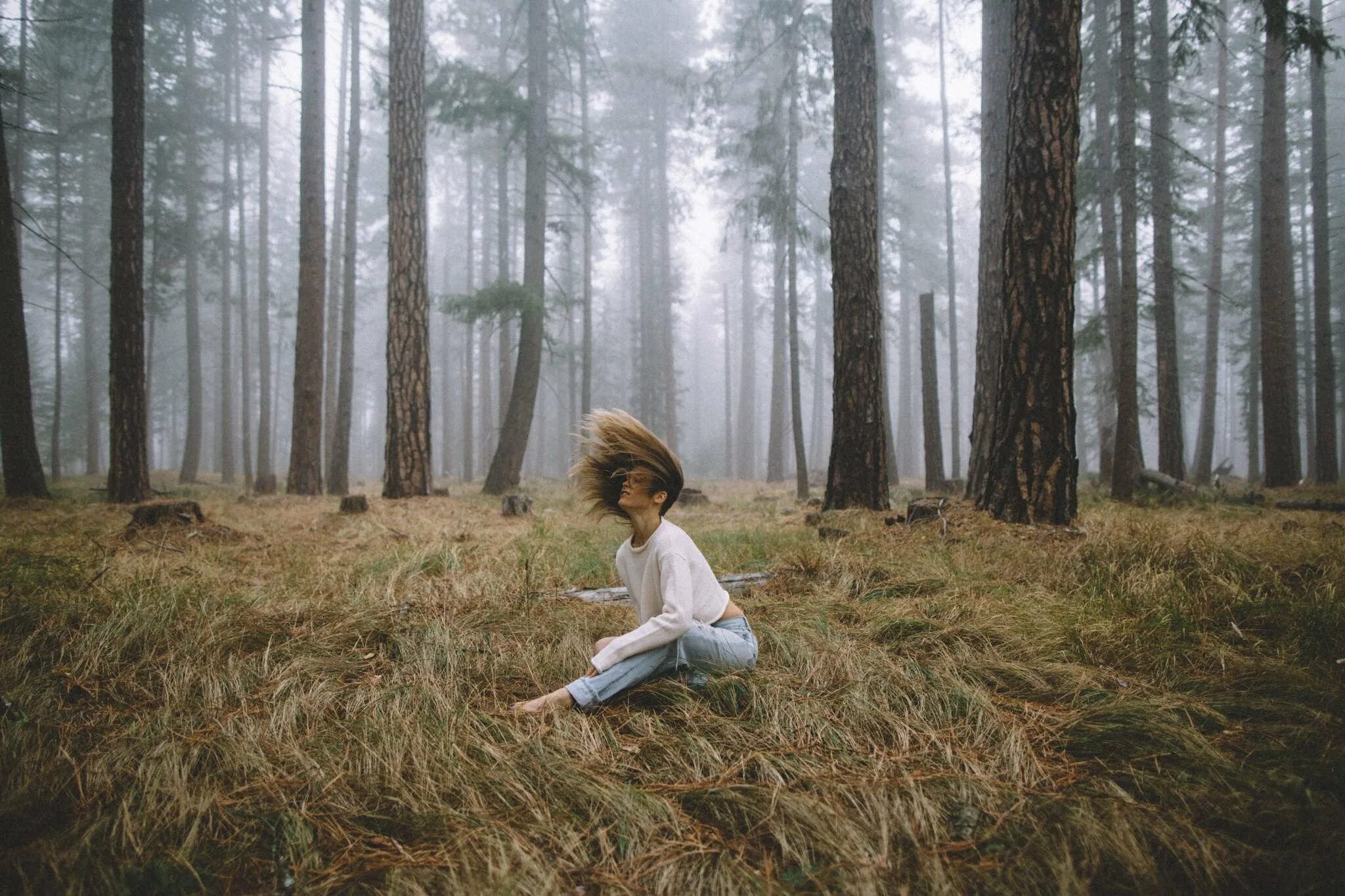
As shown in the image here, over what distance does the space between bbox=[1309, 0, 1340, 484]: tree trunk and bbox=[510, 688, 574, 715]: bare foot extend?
14902 millimetres

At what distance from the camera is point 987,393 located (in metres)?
7.71

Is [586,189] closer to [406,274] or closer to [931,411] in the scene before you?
[406,274]

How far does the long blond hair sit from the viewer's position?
2490 mm

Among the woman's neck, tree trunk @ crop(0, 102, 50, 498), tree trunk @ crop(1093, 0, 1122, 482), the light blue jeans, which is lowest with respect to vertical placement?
the light blue jeans

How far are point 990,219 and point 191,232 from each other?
19460 mm

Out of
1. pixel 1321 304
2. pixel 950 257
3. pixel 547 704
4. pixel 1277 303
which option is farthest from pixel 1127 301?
pixel 547 704

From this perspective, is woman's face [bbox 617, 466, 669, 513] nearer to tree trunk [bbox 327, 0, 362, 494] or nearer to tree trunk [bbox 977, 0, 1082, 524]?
tree trunk [bbox 977, 0, 1082, 524]

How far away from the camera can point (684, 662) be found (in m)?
2.38

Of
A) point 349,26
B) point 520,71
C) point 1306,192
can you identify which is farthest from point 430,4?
point 1306,192

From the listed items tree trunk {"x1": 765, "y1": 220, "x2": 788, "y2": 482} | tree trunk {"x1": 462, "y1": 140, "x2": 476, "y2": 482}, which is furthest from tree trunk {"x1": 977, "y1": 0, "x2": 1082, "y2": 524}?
tree trunk {"x1": 462, "y1": 140, "x2": 476, "y2": 482}

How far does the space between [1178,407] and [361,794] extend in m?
13.0

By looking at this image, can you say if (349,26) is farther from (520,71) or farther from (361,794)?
(361,794)

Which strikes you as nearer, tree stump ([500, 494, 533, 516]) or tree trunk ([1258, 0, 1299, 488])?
tree stump ([500, 494, 533, 516])

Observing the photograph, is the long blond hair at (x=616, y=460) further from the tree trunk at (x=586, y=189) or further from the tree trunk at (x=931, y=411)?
the tree trunk at (x=586, y=189)
